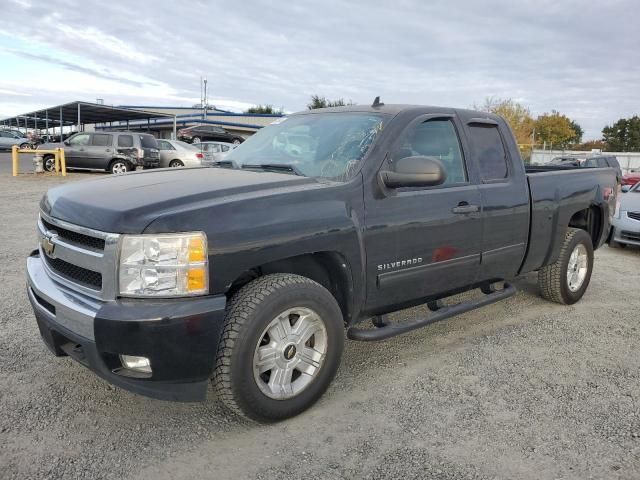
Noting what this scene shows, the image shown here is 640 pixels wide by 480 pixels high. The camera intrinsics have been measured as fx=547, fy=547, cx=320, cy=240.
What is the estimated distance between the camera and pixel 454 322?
4816 millimetres

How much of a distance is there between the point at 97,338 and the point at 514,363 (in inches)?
112

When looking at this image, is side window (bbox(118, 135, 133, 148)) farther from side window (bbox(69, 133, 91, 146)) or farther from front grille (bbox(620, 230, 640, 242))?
front grille (bbox(620, 230, 640, 242))

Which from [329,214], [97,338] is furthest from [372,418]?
[97,338]

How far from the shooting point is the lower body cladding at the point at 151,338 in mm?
2549

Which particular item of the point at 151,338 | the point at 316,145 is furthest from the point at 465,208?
the point at 151,338

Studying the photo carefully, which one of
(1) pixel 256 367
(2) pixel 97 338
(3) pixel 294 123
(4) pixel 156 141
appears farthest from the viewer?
(4) pixel 156 141

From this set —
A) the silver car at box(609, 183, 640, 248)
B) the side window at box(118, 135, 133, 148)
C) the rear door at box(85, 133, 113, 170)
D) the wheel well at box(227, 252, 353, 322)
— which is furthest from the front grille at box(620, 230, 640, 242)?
the rear door at box(85, 133, 113, 170)

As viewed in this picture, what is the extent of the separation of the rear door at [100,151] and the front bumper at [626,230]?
53.0 feet

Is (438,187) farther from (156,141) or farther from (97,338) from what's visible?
(156,141)

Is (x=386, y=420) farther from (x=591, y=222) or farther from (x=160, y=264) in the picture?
(x=591, y=222)

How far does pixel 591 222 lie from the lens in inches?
223

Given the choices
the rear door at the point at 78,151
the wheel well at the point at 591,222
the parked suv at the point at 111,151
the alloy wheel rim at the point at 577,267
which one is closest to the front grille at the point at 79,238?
the alloy wheel rim at the point at 577,267

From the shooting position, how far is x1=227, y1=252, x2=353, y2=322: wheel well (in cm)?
308

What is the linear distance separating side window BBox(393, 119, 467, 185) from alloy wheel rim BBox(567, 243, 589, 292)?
201 centimetres
